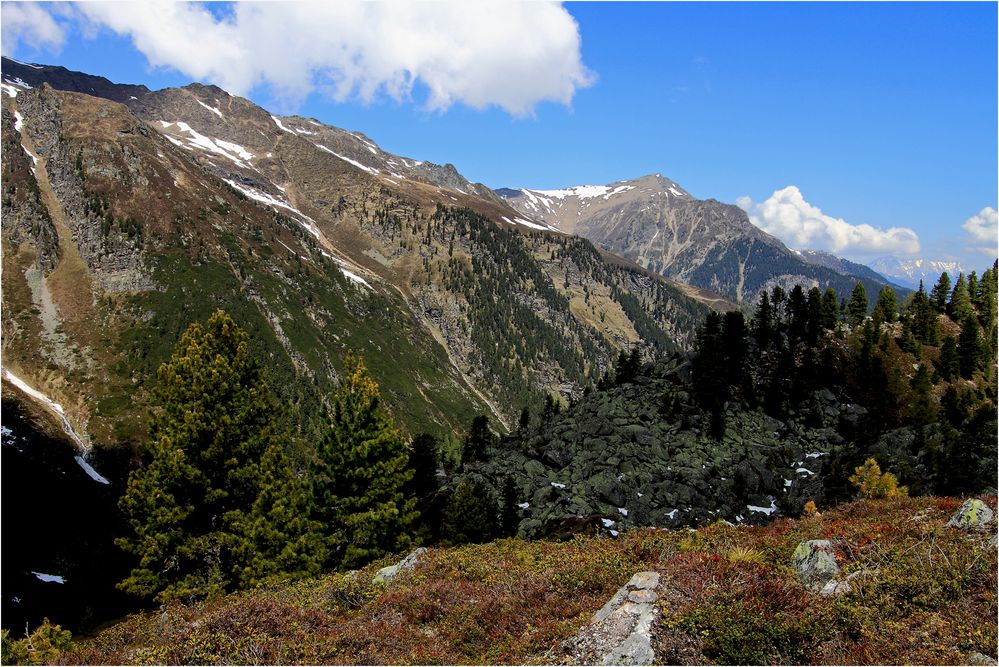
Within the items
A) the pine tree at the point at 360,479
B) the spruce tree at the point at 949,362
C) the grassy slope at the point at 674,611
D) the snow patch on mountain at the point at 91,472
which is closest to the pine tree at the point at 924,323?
the spruce tree at the point at 949,362

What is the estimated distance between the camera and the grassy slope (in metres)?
10.3

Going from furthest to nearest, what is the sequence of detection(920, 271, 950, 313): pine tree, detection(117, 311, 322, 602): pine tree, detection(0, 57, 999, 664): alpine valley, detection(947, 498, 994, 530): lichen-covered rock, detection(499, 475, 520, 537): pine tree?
detection(920, 271, 950, 313): pine tree → detection(499, 475, 520, 537): pine tree → detection(117, 311, 322, 602): pine tree → detection(947, 498, 994, 530): lichen-covered rock → detection(0, 57, 999, 664): alpine valley

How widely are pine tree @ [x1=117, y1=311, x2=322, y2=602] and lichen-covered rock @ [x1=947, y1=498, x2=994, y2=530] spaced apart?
89.9 ft

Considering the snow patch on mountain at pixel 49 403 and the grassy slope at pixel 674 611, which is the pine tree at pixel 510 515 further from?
the snow patch on mountain at pixel 49 403

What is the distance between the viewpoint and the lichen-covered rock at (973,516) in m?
14.7

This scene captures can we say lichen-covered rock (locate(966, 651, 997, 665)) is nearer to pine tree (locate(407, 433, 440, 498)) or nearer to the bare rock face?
the bare rock face

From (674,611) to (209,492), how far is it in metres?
25.2

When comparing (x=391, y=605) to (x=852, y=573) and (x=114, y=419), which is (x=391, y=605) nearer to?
(x=852, y=573)

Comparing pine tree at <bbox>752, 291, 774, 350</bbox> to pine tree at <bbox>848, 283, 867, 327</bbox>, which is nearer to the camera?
pine tree at <bbox>752, 291, 774, 350</bbox>

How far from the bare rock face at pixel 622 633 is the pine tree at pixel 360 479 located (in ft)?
74.3

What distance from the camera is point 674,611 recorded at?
36.6 ft

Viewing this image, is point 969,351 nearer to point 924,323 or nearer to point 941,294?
point 924,323

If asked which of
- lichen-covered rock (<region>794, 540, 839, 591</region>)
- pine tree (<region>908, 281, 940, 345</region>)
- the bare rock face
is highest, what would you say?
pine tree (<region>908, 281, 940, 345</region>)

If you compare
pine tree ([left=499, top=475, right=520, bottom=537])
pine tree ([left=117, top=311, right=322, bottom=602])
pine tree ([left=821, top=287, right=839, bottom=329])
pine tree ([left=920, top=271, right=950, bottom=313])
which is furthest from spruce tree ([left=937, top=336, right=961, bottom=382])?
pine tree ([left=117, top=311, right=322, bottom=602])
